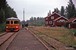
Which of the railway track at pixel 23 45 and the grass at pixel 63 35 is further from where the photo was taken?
the grass at pixel 63 35

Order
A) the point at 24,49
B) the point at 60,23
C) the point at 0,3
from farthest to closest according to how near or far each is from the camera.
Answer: the point at 60,23 → the point at 0,3 → the point at 24,49

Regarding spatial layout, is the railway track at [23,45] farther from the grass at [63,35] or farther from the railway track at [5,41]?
the grass at [63,35]

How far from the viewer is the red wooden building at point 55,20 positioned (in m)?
97.9

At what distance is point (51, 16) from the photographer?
4264 inches

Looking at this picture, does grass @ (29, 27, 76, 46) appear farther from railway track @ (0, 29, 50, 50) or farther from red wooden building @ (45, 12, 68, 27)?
red wooden building @ (45, 12, 68, 27)

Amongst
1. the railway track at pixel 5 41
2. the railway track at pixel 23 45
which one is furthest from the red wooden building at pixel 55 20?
the railway track at pixel 23 45

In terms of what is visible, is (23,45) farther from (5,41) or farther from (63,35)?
(63,35)

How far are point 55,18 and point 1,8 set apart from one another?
149ft

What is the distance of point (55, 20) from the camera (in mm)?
A: 99375

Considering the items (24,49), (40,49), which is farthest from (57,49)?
(24,49)

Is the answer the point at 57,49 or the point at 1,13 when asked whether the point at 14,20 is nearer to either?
the point at 1,13

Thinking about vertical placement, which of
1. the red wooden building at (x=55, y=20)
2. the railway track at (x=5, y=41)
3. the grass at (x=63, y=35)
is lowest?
the railway track at (x=5, y=41)

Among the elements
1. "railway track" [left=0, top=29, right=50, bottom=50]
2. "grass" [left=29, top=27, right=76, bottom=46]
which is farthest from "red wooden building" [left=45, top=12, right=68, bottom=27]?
"railway track" [left=0, top=29, right=50, bottom=50]

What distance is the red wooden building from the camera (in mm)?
97887
